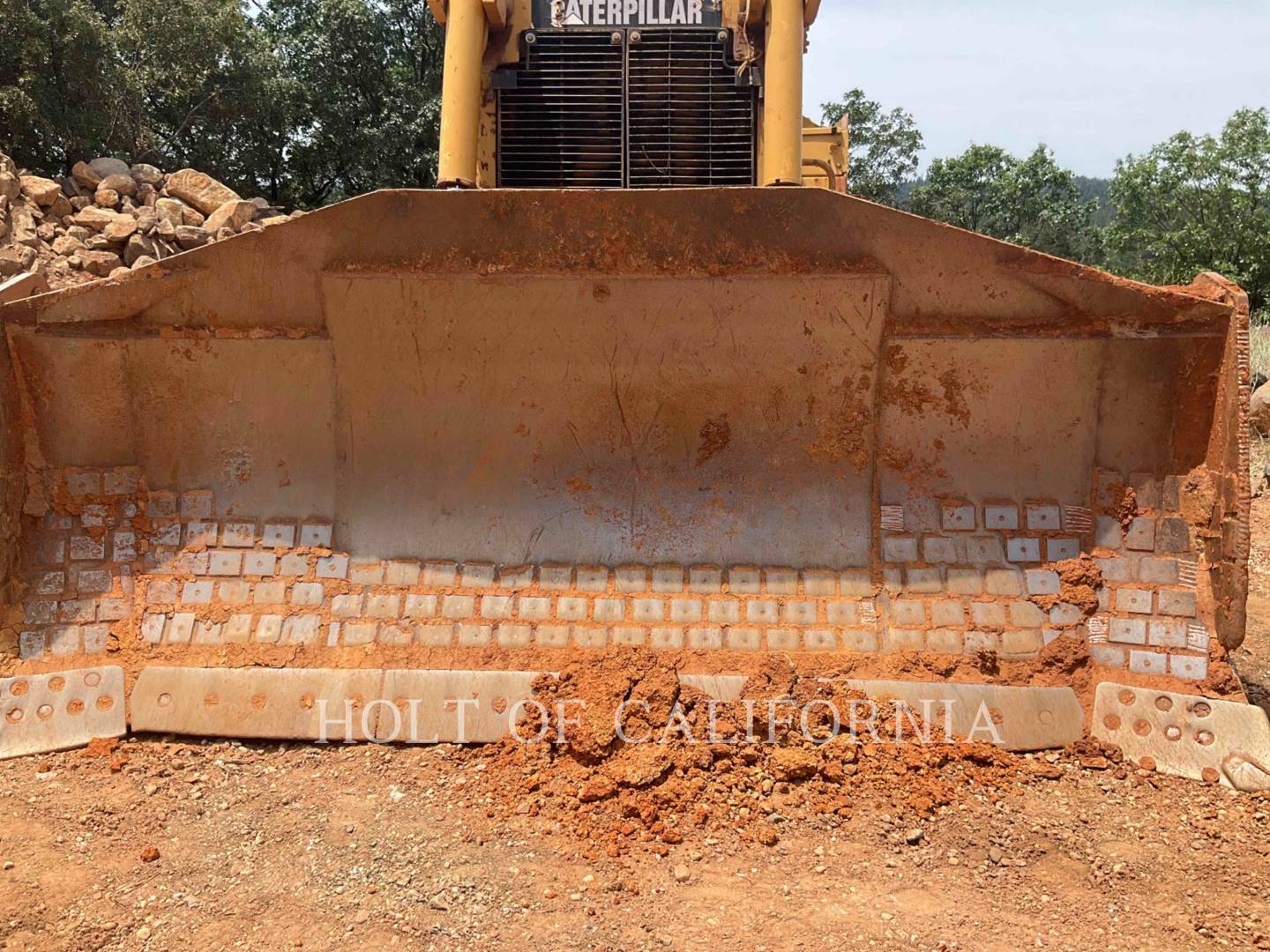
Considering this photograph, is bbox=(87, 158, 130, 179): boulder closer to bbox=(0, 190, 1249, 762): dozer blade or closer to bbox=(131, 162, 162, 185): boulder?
bbox=(131, 162, 162, 185): boulder

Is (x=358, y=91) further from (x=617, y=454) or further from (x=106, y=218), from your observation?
(x=617, y=454)

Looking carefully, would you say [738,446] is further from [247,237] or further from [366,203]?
[247,237]

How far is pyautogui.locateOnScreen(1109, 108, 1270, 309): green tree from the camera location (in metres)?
17.1

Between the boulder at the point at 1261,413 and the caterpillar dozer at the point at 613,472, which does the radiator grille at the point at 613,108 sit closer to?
the caterpillar dozer at the point at 613,472

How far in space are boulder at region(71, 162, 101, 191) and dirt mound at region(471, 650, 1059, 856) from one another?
10.0 metres

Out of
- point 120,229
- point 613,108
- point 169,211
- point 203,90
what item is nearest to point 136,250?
point 120,229

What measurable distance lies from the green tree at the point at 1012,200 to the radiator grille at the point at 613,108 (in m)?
27.3

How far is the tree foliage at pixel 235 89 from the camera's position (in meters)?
13.9

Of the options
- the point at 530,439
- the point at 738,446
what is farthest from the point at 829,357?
the point at 530,439

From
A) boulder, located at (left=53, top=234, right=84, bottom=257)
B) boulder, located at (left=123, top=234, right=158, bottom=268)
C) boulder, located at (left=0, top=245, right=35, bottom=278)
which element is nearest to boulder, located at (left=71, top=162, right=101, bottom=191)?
boulder, located at (left=123, top=234, right=158, bottom=268)

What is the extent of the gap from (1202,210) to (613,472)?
1967 centimetres

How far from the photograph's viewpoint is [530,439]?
11.8 feet

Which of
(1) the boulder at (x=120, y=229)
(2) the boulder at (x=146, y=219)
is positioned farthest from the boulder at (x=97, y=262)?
(2) the boulder at (x=146, y=219)

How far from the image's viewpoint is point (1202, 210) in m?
18.4
